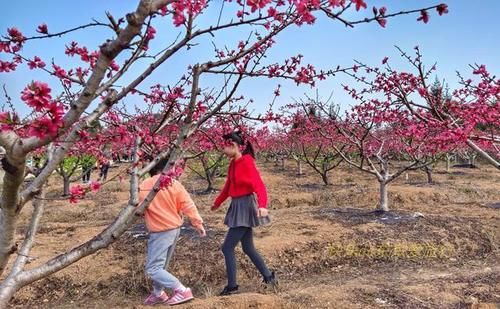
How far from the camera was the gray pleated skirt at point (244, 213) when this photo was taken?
4719mm

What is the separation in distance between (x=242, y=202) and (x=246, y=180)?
224mm

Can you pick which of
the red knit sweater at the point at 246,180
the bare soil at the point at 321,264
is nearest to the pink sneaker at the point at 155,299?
the bare soil at the point at 321,264

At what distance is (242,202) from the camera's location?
15.6 ft

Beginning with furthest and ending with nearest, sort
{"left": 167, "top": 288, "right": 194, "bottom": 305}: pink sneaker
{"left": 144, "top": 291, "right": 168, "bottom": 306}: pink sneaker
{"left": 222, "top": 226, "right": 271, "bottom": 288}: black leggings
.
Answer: {"left": 222, "top": 226, "right": 271, "bottom": 288}: black leggings
{"left": 144, "top": 291, "right": 168, "bottom": 306}: pink sneaker
{"left": 167, "top": 288, "right": 194, "bottom": 305}: pink sneaker

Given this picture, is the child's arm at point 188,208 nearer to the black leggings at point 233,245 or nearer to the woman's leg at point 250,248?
the black leggings at point 233,245

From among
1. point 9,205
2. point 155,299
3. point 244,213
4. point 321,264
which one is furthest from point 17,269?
point 321,264

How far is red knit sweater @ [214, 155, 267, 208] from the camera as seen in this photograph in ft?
15.3

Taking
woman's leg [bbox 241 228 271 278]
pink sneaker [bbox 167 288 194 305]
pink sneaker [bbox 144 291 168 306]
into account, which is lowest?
pink sneaker [bbox 144 291 168 306]

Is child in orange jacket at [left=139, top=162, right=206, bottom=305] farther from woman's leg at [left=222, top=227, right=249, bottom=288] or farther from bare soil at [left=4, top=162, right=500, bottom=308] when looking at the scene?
woman's leg at [left=222, top=227, right=249, bottom=288]

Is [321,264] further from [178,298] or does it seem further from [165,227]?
[165,227]

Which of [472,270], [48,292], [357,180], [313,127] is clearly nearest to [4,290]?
[48,292]

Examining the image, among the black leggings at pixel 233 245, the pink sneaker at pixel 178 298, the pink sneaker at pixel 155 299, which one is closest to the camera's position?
the pink sneaker at pixel 178 298

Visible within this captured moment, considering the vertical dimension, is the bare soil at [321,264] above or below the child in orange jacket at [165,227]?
below

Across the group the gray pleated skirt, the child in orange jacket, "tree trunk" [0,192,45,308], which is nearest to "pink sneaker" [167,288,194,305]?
the child in orange jacket
